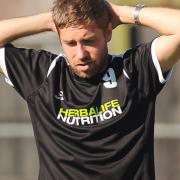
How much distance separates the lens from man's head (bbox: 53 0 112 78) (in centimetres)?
347

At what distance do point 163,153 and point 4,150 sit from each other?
129 centimetres

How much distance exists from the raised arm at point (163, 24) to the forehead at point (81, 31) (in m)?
0.18

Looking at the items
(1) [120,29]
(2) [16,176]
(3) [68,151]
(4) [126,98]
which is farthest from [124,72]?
(2) [16,176]

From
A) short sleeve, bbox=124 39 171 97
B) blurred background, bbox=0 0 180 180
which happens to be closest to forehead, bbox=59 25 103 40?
short sleeve, bbox=124 39 171 97

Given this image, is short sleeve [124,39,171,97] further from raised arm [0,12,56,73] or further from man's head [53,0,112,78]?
raised arm [0,12,56,73]

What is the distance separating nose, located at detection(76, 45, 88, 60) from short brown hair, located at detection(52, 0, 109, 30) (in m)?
0.10

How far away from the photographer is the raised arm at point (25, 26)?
3.72 meters

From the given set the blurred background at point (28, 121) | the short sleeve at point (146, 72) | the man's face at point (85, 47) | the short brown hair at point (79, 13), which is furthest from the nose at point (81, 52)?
the blurred background at point (28, 121)

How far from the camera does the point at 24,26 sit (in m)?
3.76

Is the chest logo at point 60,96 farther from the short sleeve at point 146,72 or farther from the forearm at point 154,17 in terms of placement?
the forearm at point 154,17

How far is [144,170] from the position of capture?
3.57 meters

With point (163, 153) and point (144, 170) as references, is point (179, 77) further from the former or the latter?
point (144, 170)

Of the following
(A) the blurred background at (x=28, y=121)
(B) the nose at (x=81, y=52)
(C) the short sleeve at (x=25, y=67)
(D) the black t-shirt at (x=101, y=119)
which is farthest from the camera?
(A) the blurred background at (x=28, y=121)

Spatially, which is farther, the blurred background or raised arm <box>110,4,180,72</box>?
the blurred background
